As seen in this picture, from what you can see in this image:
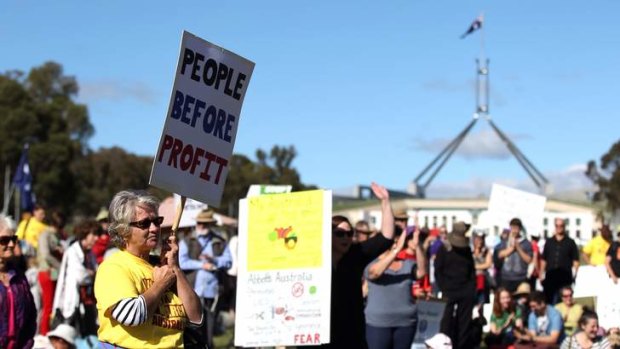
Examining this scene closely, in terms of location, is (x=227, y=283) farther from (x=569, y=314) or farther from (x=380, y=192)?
(x=380, y=192)

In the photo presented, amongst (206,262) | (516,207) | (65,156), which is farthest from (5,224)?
(65,156)

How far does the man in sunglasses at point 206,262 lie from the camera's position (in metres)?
13.6

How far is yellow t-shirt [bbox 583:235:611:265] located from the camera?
58.1ft

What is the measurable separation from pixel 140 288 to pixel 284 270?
4665 millimetres

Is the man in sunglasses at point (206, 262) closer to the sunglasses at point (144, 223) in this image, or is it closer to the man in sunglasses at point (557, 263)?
the man in sunglasses at point (557, 263)

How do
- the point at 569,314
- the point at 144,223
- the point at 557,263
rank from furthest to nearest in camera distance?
the point at 557,263 < the point at 569,314 < the point at 144,223

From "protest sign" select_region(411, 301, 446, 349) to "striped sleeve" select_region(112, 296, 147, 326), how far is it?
30.3 ft

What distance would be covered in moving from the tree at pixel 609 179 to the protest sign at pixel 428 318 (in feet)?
202

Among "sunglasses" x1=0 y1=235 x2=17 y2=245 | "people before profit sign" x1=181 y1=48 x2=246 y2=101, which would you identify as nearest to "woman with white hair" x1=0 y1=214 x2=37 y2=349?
"sunglasses" x1=0 y1=235 x2=17 y2=245

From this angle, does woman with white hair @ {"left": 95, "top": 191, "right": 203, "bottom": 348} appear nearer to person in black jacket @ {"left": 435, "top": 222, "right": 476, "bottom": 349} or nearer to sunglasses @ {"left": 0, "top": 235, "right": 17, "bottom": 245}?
sunglasses @ {"left": 0, "top": 235, "right": 17, "bottom": 245}

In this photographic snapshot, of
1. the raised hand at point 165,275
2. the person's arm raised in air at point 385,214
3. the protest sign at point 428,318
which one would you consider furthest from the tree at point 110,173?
the raised hand at point 165,275

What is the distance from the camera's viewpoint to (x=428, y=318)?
13.9m

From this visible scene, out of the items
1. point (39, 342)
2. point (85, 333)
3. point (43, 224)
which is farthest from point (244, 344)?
point (43, 224)

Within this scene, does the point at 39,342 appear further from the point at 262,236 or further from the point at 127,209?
the point at 127,209
